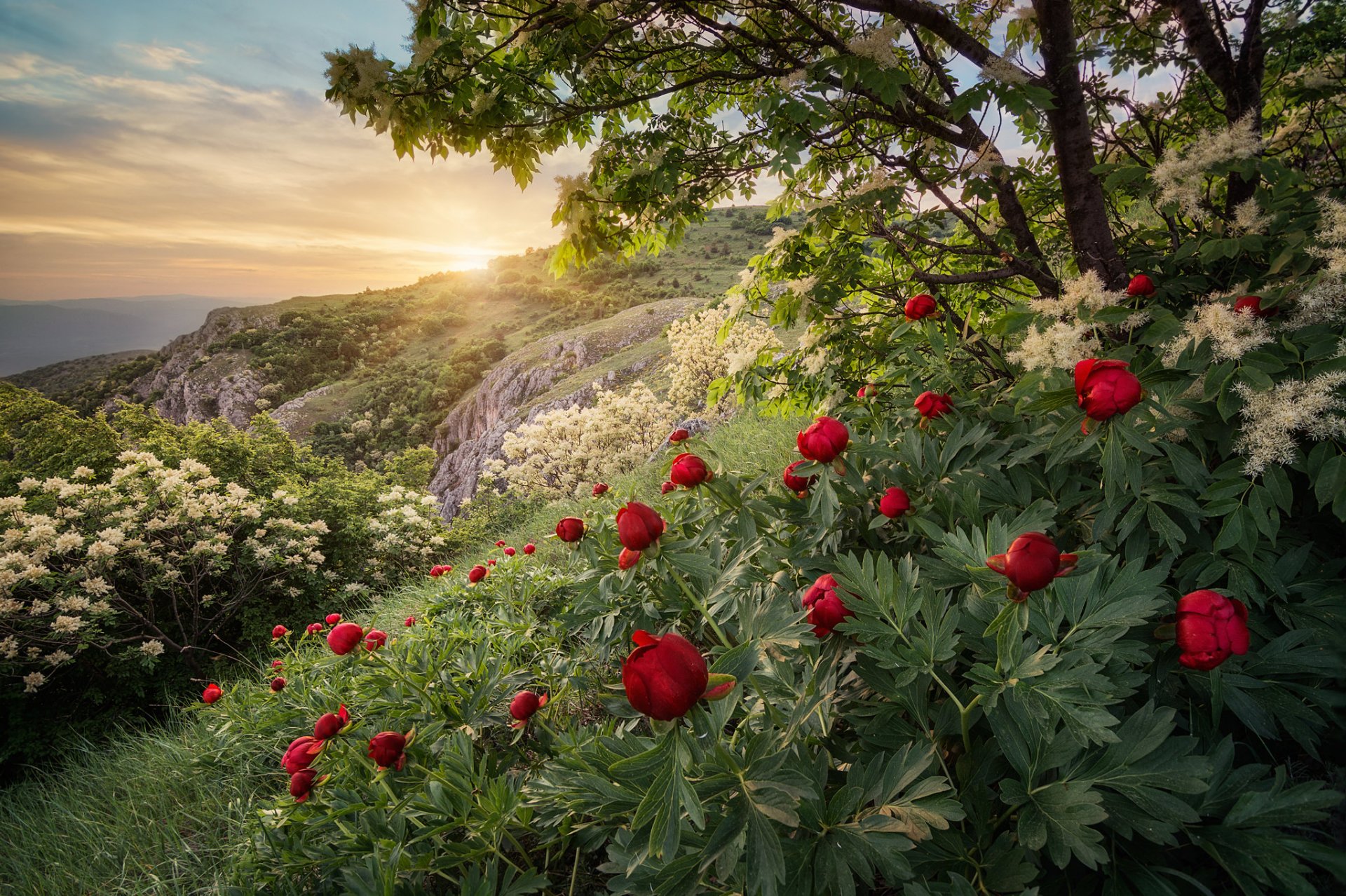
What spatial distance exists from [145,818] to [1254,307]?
4.05m

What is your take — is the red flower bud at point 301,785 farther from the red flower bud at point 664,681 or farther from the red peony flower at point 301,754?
the red flower bud at point 664,681

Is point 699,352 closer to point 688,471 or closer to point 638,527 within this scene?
point 688,471

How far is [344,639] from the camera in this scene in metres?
1.55

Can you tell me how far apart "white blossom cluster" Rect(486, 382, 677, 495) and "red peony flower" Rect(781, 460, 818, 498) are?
6.90 m

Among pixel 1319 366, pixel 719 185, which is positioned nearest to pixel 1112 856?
pixel 1319 366

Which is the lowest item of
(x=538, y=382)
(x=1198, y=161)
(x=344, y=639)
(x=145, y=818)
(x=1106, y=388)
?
(x=145, y=818)

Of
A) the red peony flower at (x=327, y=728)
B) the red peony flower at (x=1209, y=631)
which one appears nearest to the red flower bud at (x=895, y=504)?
the red peony flower at (x=1209, y=631)

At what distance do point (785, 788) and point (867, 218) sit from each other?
237cm

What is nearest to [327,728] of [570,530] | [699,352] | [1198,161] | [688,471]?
[570,530]

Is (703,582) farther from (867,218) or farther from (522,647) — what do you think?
(867,218)

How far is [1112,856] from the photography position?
0.85 metres

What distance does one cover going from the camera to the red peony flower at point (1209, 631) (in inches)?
31.5

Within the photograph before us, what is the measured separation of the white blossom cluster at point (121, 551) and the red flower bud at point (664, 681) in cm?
615

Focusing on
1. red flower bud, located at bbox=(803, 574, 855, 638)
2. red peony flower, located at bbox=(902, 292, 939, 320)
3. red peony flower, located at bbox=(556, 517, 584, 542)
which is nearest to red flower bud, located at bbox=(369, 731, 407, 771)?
red peony flower, located at bbox=(556, 517, 584, 542)
